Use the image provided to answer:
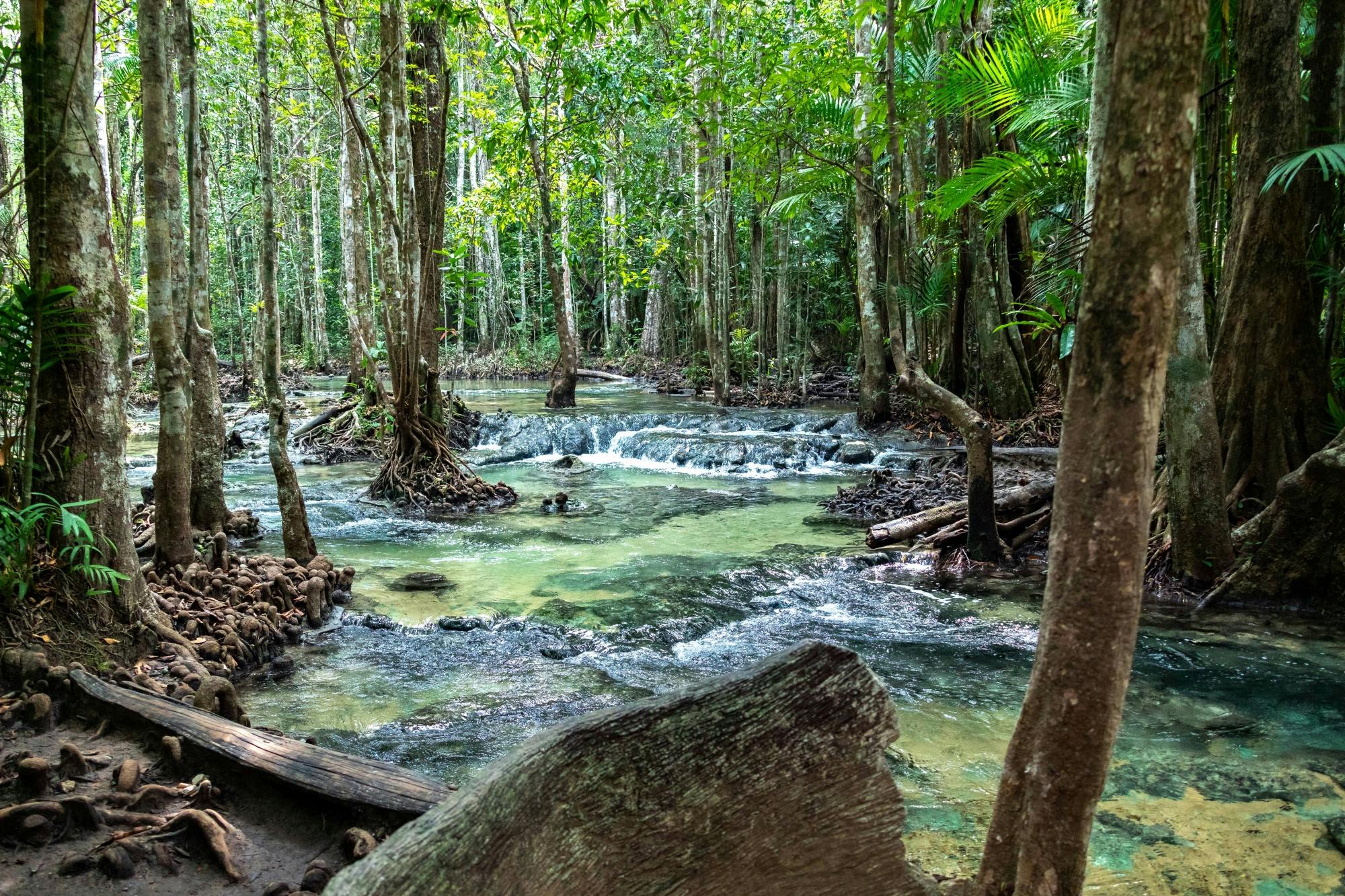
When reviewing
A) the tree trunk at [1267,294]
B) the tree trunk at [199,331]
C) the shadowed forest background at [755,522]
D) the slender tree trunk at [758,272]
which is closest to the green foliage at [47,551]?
the shadowed forest background at [755,522]

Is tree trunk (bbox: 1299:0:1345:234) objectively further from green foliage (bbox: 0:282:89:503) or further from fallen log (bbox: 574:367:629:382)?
fallen log (bbox: 574:367:629:382)

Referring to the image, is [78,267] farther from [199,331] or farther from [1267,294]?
[1267,294]

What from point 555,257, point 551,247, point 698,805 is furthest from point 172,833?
point 555,257

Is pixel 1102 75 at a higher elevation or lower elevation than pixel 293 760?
higher

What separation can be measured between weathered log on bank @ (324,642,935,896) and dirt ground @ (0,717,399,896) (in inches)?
46.0

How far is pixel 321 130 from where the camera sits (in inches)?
1208

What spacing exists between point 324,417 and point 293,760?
13061mm

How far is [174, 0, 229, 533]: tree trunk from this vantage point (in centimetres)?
646

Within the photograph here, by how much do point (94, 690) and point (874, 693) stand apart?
125 inches

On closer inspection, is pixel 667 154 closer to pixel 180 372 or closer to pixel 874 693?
pixel 180 372

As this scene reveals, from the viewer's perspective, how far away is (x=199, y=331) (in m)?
7.09

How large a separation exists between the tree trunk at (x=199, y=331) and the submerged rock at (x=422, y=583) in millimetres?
1630

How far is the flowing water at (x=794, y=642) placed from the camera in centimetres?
369

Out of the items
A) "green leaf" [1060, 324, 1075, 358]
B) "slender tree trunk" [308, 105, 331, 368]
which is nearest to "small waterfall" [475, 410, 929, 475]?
"green leaf" [1060, 324, 1075, 358]
